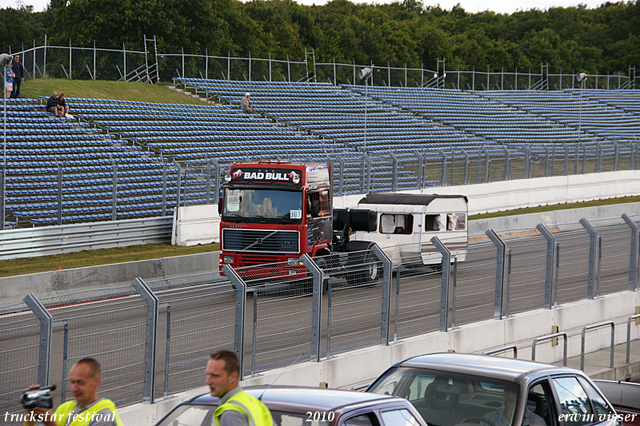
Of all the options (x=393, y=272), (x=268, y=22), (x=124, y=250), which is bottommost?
(x=124, y=250)

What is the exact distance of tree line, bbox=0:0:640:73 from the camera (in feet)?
207

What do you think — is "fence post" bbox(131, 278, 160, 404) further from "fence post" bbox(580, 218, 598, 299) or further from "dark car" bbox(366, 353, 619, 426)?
"fence post" bbox(580, 218, 598, 299)

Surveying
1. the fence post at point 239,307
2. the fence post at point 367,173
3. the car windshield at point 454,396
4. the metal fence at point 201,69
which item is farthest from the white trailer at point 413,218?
the metal fence at point 201,69

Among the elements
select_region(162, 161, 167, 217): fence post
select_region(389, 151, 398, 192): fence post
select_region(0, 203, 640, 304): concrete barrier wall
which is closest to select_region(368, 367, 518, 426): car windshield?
select_region(0, 203, 640, 304): concrete barrier wall

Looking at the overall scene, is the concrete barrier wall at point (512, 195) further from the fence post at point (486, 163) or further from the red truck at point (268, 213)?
the red truck at point (268, 213)

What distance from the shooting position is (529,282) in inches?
529

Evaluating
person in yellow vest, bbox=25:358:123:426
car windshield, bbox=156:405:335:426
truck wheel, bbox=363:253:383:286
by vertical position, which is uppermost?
person in yellow vest, bbox=25:358:123:426

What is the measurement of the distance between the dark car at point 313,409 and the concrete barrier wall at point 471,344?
1637mm

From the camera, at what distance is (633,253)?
15289 mm

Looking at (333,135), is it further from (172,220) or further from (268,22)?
(268,22)

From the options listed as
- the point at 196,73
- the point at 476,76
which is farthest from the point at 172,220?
the point at 476,76

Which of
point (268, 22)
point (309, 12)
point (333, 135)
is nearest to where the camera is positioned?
point (333, 135)

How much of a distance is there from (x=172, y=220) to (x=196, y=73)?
26.0m

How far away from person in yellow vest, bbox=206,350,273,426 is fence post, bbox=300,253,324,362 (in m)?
4.85
